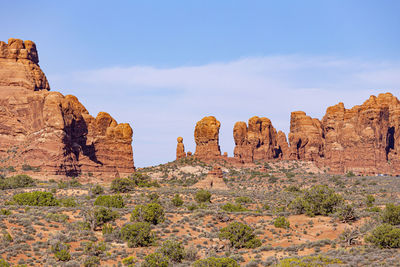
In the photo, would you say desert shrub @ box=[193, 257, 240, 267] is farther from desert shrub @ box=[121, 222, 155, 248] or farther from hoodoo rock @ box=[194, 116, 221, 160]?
hoodoo rock @ box=[194, 116, 221, 160]

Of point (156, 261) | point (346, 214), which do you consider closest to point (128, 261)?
point (156, 261)

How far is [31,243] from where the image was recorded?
133 ft

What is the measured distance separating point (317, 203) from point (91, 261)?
2888cm

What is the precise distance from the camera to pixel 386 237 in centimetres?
3847

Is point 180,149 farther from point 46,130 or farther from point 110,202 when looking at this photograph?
point 110,202

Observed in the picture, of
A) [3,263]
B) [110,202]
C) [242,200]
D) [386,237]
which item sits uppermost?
[110,202]

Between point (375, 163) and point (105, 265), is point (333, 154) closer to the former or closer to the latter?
point (375, 163)

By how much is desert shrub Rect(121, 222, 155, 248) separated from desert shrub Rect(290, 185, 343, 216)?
19806 mm

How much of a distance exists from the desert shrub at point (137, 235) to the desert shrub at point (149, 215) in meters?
5.53

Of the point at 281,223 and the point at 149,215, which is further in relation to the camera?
the point at 281,223

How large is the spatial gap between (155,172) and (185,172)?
8609 millimetres

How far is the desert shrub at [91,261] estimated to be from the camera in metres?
36.3

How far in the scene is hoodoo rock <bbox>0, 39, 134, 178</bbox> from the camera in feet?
332

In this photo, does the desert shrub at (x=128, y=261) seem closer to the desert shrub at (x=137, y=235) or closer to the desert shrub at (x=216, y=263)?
the desert shrub at (x=137, y=235)
